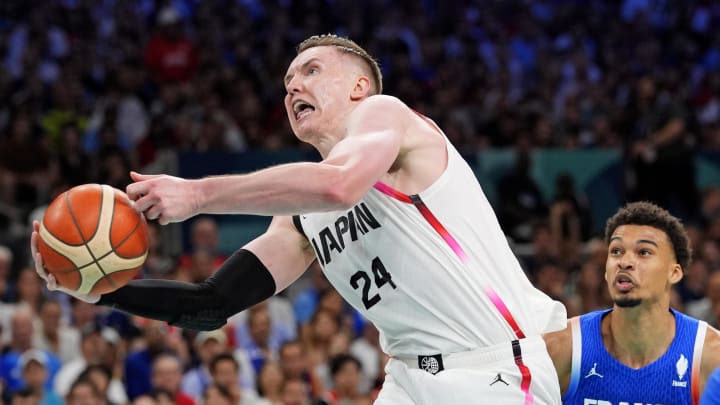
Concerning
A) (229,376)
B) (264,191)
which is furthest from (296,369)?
(264,191)

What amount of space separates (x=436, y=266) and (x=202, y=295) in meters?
1.15

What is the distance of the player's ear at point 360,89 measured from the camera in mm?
5055

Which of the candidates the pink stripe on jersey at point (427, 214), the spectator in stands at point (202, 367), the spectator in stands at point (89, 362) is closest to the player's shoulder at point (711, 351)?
the pink stripe on jersey at point (427, 214)

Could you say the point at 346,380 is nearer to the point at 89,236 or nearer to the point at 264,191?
the point at 89,236

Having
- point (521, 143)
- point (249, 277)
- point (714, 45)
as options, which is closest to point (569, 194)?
point (521, 143)

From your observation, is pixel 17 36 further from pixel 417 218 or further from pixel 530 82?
pixel 417 218

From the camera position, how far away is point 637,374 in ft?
19.4

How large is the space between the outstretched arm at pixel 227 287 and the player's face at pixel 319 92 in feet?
2.21

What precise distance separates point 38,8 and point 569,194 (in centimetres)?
861

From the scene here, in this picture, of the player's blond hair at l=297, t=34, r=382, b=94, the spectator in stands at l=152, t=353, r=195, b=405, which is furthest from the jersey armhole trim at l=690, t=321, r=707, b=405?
the spectator in stands at l=152, t=353, r=195, b=405

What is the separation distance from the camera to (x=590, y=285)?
41.7ft

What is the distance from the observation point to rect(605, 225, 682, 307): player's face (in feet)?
19.4

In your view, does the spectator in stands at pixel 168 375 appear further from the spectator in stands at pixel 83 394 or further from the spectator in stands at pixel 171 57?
the spectator in stands at pixel 171 57

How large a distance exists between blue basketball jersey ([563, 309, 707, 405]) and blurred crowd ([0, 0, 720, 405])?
4.38m
